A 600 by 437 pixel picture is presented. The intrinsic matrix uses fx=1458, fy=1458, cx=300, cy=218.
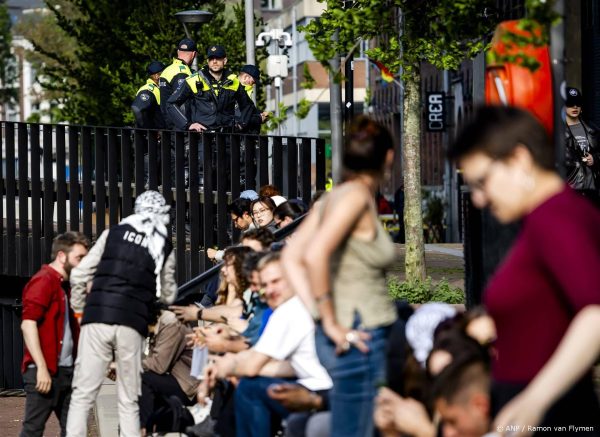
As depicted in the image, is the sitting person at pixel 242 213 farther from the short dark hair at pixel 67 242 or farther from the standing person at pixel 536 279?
the standing person at pixel 536 279

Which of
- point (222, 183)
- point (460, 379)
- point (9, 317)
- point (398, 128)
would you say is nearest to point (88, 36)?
point (9, 317)

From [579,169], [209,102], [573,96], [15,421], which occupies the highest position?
[209,102]

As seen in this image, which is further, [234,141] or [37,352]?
[234,141]

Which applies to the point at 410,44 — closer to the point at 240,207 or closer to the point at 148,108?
the point at 240,207

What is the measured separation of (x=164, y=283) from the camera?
991cm

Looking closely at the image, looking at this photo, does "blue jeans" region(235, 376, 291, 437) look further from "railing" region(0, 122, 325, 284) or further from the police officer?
the police officer

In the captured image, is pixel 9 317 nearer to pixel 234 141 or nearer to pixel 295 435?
pixel 234 141

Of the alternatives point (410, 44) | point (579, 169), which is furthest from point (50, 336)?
point (410, 44)

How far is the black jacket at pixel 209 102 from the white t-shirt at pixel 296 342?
8138 mm

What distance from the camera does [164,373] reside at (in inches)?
414

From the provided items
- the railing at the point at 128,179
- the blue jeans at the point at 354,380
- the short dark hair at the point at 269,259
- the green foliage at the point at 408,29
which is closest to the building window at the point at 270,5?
the railing at the point at 128,179

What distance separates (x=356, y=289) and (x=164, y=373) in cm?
542

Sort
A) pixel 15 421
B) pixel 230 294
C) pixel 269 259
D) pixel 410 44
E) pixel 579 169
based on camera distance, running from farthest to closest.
Answer: pixel 15 421 < pixel 410 44 < pixel 579 169 < pixel 230 294 < pixel 269 259

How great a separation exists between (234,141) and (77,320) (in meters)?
4.98
